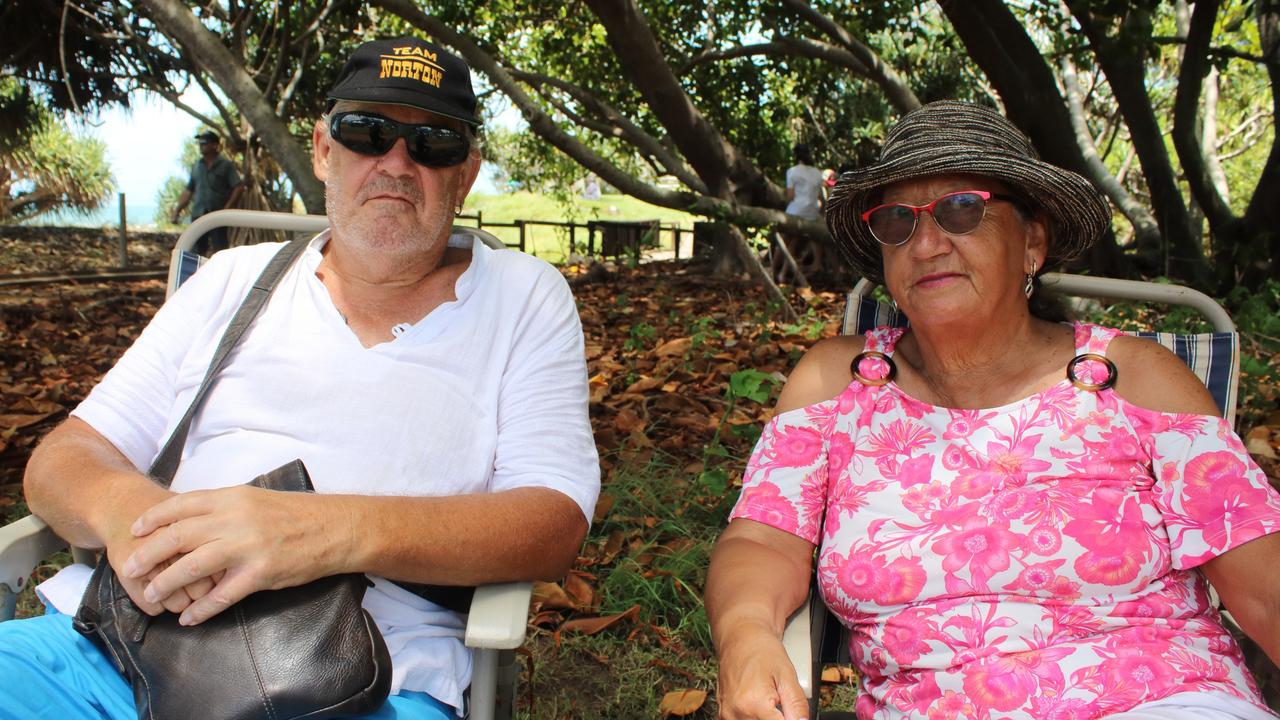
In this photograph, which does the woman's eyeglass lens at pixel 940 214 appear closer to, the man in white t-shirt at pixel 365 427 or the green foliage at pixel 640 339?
the man in white t-shirt at pixel 365 427

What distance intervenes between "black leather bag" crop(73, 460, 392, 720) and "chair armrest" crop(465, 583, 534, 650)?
0.55 feet

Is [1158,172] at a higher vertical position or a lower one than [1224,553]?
higher

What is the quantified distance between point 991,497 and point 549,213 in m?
30.4

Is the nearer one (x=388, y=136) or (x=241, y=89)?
(x=388, y=136)

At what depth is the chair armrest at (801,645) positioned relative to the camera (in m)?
1.73

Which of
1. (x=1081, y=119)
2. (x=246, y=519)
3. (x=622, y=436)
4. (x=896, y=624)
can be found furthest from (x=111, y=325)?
(x=1081, y=119)

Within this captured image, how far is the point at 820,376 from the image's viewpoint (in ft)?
7.39

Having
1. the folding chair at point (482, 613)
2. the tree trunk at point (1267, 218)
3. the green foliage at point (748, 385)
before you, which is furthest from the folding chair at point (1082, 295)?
the tree trunk at point (1267, 218)

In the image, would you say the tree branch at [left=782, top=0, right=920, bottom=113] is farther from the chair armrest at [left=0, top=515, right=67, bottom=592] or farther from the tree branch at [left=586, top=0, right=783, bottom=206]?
the chair armrest at [left=0, top=515, right=67, bottom=592]

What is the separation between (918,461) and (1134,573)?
0.45m

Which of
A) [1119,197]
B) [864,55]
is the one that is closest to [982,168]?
[864,55]

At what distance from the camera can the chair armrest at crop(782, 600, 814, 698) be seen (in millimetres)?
1732

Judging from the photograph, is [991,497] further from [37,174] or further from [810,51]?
[37,174]

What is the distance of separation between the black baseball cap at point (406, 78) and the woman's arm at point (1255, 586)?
1900mm
